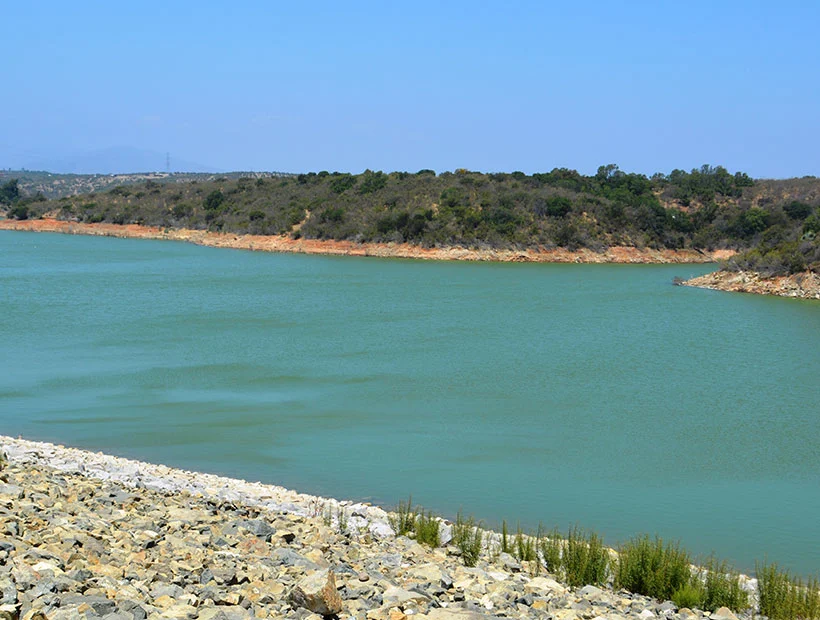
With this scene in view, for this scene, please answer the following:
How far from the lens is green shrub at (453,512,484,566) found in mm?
9060

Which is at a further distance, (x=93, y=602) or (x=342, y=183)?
(x=342, y=183)

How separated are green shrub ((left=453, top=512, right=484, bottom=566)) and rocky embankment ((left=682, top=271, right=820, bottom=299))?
36384 mm

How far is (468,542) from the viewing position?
9.38 meters

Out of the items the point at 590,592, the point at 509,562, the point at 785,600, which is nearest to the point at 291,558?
the point at 509,562

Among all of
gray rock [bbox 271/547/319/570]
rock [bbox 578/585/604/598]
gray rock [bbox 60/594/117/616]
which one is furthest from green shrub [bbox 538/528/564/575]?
gray rock [bbox 60/594/117/616]

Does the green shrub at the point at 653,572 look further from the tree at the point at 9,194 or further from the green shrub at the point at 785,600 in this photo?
the tree at the point at 9,194

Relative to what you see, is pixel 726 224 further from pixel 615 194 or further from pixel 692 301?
pixel 692 301

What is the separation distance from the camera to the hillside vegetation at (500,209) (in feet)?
211

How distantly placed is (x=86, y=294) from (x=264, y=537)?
28.7 metres

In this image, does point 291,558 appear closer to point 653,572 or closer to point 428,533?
point 428,533

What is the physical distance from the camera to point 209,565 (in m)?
7.65

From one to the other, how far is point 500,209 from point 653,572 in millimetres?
58926

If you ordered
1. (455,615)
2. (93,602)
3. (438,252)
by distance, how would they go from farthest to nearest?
(438,252)
(455,615)
(93,602)

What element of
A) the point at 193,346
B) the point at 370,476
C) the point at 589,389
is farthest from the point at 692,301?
the point at 370,476
